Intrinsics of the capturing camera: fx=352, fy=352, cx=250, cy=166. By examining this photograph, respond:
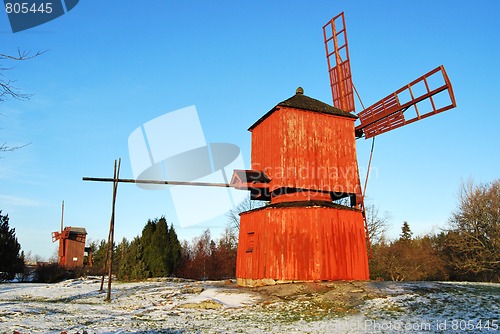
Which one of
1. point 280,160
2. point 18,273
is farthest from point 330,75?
point 18,273

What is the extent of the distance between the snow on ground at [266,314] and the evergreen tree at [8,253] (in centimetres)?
2410

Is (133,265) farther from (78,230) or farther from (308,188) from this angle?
(78,230)

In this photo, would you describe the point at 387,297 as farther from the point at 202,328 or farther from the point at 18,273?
the point at 18,273

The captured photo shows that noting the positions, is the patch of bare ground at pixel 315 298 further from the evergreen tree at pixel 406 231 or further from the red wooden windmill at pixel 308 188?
the evergreen tree at pixel 406 231

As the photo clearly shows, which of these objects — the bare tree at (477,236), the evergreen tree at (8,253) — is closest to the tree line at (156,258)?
the evergreen tree at (8,253)

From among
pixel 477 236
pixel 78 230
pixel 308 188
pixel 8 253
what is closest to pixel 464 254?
pixel 477 236

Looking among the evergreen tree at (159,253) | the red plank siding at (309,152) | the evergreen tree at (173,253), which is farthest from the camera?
the evergreen tree at (173,253)

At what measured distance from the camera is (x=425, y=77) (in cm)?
1773

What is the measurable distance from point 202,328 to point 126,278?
22.4 m

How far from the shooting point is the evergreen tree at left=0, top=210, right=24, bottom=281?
114 feet

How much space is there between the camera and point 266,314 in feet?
41.6

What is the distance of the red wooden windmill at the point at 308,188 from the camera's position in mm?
17266

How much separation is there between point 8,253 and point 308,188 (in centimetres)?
3269

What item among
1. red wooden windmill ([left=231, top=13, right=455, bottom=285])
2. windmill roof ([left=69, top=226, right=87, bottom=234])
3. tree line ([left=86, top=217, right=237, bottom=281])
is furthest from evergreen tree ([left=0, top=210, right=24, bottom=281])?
red wooden windmill ([left=231, top=13, right=455, bottom=285])
